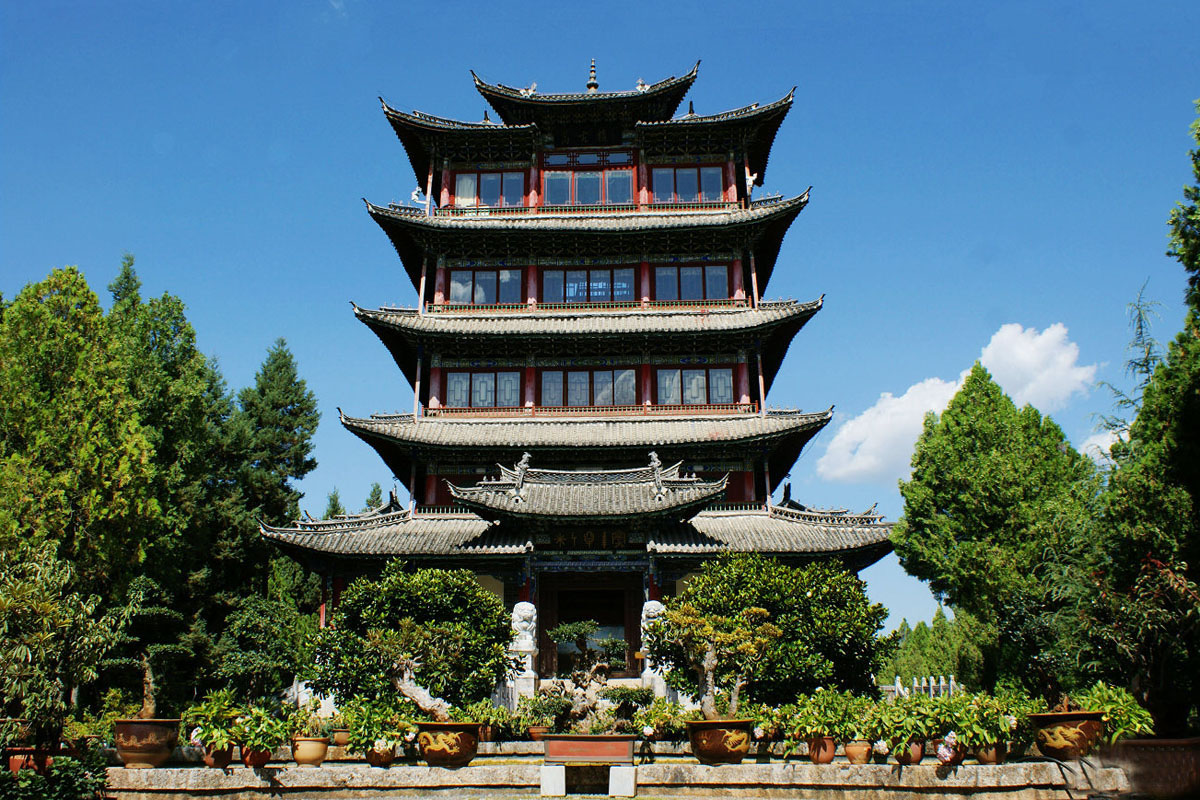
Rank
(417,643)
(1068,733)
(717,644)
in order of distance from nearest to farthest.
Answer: (1068,733) < (417,643) < (717,644)

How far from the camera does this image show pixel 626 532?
854 inches

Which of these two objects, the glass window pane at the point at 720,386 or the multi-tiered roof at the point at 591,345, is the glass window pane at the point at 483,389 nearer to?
the multi-tiered roof at the point at 591,345

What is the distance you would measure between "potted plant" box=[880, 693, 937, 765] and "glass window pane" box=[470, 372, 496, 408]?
17.2 meters

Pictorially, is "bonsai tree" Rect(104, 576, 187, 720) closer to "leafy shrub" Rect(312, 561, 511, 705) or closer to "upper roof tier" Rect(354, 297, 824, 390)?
"upper roof tier" Rect(354, 297, 824, 390)

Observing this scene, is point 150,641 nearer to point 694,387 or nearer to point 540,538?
point 540,538

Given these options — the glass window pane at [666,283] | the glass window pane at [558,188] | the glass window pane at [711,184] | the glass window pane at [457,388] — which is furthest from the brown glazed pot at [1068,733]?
the glass window pane at [558,188]

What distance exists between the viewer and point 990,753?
1159 cm

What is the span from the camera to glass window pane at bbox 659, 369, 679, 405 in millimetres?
26594

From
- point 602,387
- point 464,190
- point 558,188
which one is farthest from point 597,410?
point 464,190

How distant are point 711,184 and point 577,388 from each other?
369 inches

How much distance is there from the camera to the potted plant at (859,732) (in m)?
12.3

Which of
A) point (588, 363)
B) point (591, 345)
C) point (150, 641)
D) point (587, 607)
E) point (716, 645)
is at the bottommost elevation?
point (716, 645)

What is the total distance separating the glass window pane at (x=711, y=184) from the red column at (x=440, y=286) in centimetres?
963

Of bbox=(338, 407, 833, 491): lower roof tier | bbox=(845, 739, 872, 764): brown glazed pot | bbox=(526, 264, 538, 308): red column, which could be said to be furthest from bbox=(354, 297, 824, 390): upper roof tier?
bbox=(845, 739, 872, 764): brown glazed pot
